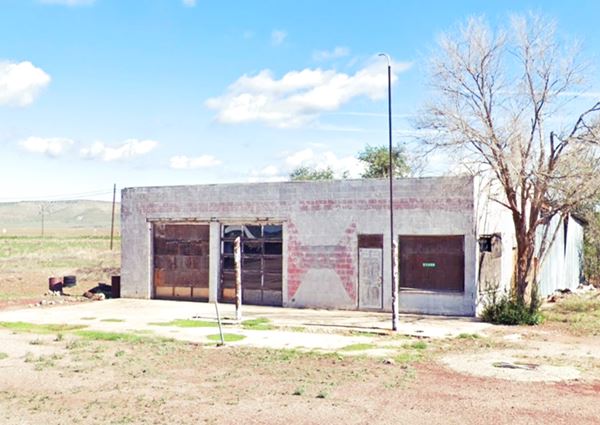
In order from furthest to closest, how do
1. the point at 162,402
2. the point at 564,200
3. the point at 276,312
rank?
the point at 276,312, the point at 564,200, the point at 162,402

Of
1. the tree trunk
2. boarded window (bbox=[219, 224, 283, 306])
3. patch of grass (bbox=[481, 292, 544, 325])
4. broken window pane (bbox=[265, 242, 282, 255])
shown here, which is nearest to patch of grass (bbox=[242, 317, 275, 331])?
boarded window (bbox=[219, 224, 283, 306])

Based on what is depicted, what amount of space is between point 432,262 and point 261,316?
20.2 ft

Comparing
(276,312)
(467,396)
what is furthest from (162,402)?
(276,312)

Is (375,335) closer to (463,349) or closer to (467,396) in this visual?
(463,349)

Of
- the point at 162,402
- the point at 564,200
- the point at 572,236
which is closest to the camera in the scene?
the point at 162,402

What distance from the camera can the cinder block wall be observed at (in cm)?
2353

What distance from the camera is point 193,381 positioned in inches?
545

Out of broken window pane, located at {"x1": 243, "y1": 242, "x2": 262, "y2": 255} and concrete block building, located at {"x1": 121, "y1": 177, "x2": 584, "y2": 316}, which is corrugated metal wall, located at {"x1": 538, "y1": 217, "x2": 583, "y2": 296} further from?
broken window pane, located at {"x1": 243, "y1": 242, "x2": 262, "y2": 255}

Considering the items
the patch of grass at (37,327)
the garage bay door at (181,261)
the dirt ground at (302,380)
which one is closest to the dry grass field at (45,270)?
the garage bay door at (181,261)

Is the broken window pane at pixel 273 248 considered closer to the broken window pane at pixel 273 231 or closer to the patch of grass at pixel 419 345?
the broken window pane at pixel 273 231

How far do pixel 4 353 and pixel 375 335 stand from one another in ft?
31.9

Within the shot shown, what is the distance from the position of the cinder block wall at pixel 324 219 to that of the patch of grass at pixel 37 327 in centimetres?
735

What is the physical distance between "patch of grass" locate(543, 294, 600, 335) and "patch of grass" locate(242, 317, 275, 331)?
362 inches

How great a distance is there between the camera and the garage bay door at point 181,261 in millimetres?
28297
